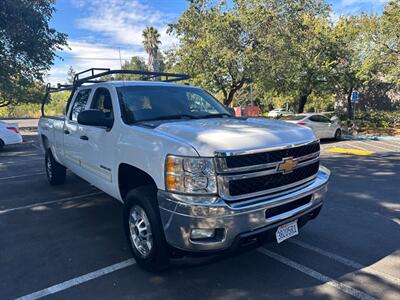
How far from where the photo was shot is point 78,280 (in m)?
3.48

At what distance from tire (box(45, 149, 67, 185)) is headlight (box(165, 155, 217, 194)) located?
16.7 ft

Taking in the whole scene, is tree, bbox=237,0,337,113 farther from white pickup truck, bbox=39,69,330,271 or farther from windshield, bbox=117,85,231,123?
white pickup truck, bbox=39,69,330,271

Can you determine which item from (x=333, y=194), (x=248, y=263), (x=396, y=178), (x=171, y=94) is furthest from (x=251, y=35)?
(x=248, y=263)

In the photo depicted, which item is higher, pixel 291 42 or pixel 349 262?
pixel 291 42

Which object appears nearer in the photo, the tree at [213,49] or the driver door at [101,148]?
the driver door at [101,148]

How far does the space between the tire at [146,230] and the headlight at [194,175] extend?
1.52 feet

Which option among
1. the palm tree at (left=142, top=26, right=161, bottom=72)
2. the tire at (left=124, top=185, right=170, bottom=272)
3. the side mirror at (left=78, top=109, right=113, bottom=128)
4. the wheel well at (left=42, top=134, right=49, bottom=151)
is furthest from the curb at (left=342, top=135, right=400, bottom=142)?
the palm tree at (left=142, top=26, right=161, bottom=72)

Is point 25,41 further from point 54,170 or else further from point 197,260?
point 197,260

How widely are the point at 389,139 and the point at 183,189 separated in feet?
56.0

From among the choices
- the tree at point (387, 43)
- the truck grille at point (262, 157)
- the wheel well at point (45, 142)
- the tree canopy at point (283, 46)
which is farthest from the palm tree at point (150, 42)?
the truck grille at point (262, 157)

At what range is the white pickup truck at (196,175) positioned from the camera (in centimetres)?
296

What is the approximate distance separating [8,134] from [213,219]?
46.0 ft

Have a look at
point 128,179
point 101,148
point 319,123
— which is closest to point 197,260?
point 128,179

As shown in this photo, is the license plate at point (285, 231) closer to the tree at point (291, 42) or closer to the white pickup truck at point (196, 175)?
the white pickup truck at point (196, 175)
